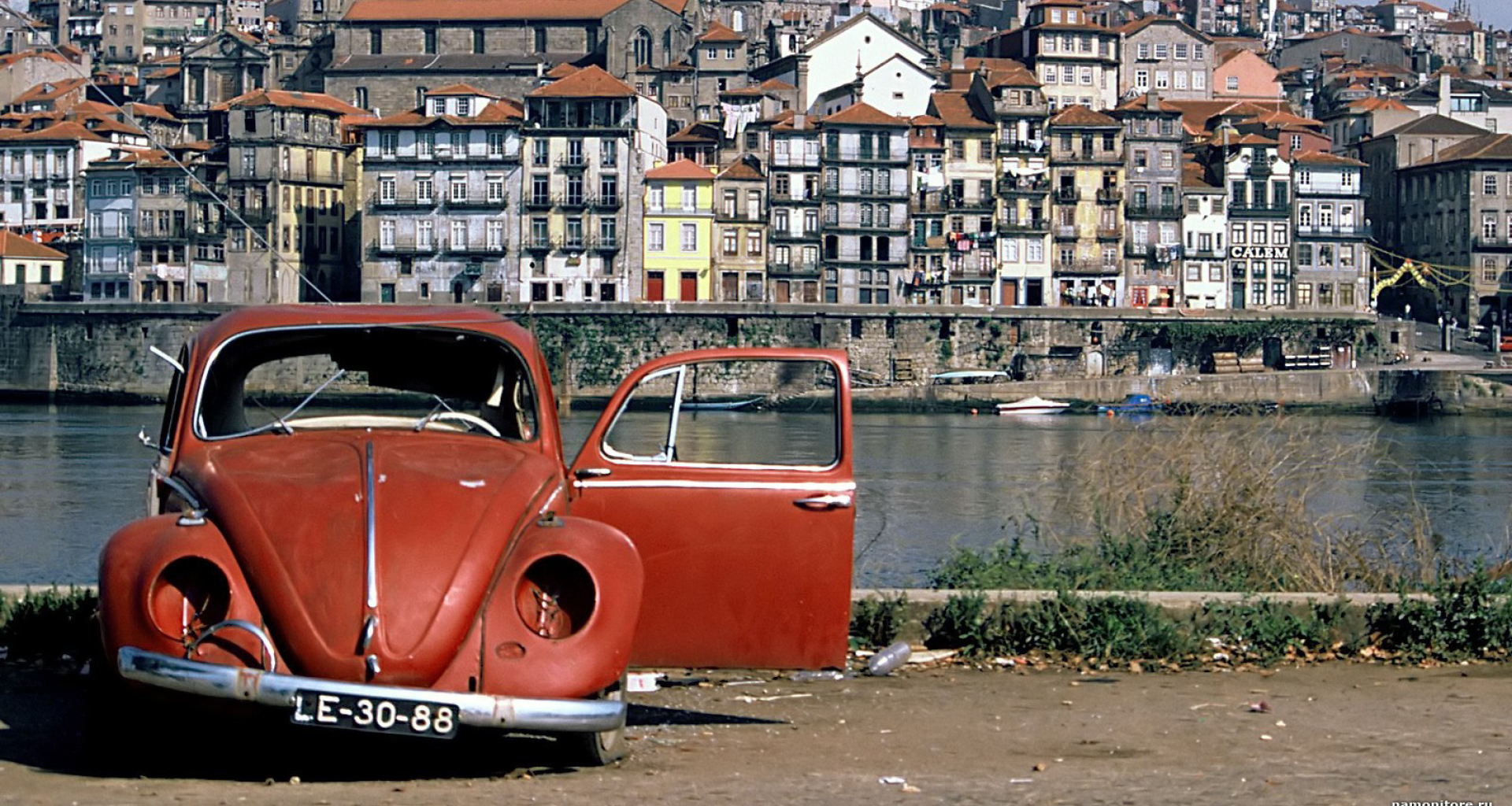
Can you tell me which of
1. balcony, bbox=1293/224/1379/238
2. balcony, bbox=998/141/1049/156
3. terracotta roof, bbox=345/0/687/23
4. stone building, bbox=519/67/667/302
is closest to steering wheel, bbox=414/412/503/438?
stone building, bbox=519/67/667/302

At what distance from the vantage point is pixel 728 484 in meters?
8.39

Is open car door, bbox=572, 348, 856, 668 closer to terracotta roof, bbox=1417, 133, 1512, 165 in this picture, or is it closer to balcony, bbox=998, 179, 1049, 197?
balcony, bbox=998, 179, 1049, 197

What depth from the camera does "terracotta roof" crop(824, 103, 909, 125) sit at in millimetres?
87562

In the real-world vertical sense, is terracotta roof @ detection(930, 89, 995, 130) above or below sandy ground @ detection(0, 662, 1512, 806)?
above

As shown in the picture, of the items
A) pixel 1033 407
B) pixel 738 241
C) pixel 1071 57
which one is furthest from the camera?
pixel 1071 57

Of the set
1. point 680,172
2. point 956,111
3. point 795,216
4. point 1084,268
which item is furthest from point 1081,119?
point 680,172

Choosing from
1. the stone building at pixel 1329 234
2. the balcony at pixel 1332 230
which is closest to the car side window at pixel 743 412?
the stone building at pixel 1329 234

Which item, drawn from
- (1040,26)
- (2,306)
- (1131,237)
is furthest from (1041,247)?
(2,306)

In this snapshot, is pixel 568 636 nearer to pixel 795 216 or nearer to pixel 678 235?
pixel 678 235

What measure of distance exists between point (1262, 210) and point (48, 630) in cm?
8462

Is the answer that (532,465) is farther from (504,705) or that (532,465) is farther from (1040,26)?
(1040,26)

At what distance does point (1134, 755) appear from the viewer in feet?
26.4

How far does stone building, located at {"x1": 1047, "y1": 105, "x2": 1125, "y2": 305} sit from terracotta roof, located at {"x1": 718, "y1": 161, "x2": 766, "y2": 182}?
12.8 meters

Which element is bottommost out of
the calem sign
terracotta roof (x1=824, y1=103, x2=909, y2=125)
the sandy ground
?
the sandy ground
